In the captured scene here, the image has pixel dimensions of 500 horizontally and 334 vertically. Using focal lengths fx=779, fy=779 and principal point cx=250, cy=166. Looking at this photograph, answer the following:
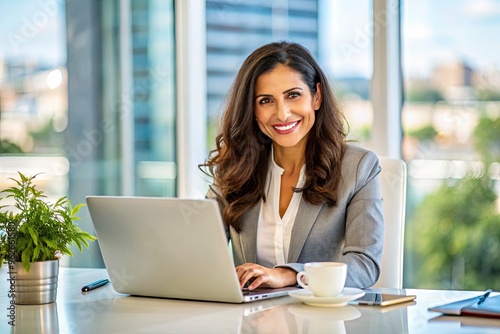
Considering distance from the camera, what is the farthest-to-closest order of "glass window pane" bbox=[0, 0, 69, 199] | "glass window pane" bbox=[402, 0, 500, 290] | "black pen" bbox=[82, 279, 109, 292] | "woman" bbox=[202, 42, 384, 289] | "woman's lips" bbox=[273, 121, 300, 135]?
"glass window pane" bbox=[0, 0, 69, 199]
"glass window pane" bbox=[402, 0, 500, 290]
"woman's lips" bbox=[273, 121, 300, 135]
"woman" bbox=[202, 42, 384, 289]
"black pen" bbox=[82, 279, 109, 292]

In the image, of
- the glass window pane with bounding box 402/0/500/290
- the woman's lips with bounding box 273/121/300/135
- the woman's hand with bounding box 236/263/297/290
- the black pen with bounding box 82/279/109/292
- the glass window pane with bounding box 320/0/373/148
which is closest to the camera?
the woman's hand with bounding box 236/263/297/290

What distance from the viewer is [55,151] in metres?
3.99

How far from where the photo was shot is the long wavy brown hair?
242cm

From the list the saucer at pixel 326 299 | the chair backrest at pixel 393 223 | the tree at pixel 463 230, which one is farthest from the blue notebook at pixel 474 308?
the tree at pixel 463 230

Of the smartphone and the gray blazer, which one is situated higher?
the gray blazer

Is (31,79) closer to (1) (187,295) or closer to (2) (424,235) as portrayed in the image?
(2) (424,235)

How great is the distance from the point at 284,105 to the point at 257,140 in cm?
21

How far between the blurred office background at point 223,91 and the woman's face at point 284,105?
3.71ft

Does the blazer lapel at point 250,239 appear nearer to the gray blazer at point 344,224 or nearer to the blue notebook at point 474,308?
the gray blazer at point 344,224

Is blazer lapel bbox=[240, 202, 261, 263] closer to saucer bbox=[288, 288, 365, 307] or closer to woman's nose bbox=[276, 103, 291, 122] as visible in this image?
woman's nose bbox=[276, 103, 291, 122]

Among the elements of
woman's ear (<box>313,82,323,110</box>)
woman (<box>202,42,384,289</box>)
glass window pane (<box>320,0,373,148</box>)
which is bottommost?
woman (<box>202,42,384,289</box>)

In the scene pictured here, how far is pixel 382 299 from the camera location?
1.76 m

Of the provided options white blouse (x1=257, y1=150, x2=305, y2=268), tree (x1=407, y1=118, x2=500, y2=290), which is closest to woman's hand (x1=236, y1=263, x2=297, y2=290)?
white blouse (x1=257, y1=150, x2=305, y2=268)

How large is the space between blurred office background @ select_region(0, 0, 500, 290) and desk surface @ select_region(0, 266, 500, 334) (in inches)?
60.3
